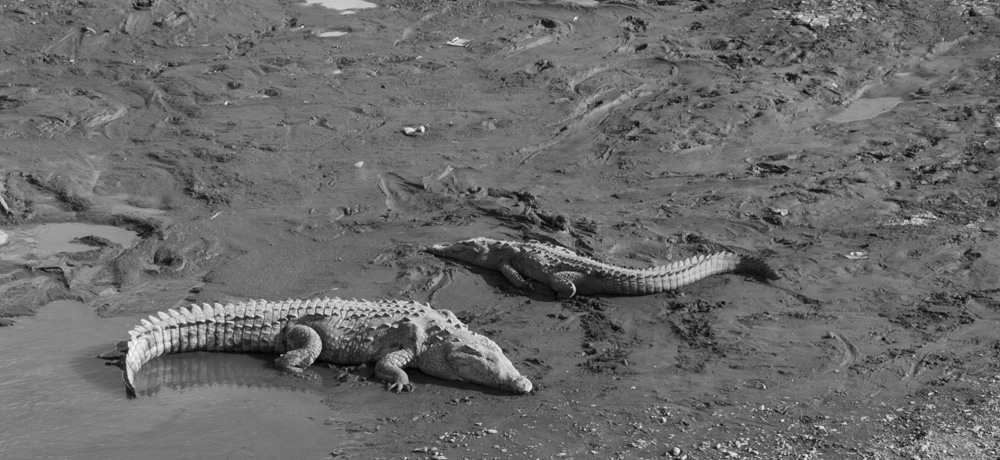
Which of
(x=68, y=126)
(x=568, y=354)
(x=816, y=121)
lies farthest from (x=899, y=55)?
(x=68, y=126)

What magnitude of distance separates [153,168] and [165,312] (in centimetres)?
353

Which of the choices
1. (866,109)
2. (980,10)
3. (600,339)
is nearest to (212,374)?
(600,339)

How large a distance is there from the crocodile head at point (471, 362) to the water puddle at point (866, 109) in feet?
27.7

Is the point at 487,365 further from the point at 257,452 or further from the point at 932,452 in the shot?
the point at 932,452

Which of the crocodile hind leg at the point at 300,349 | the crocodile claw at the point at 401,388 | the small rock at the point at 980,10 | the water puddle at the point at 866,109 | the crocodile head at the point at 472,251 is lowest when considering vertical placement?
the water puddle at the point at 866,109

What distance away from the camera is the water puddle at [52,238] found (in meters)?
10.3

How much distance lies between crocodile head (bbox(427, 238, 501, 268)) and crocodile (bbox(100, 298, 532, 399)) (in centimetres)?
167

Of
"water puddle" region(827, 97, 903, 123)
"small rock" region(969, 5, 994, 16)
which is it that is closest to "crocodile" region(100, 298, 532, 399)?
"water puddle" region(827, 97, 903, 123)

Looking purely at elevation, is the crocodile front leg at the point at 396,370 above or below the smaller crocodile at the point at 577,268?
above

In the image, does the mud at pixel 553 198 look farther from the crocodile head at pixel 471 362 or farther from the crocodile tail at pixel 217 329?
the crocodile tail at pixel 217 329

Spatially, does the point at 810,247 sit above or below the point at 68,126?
below

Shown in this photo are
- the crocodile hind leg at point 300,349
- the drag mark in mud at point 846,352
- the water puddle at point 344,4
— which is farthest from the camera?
the water puddle at point 344,4

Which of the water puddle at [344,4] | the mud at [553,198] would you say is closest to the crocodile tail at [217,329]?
the mud at [553,198]

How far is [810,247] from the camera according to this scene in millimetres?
11344
